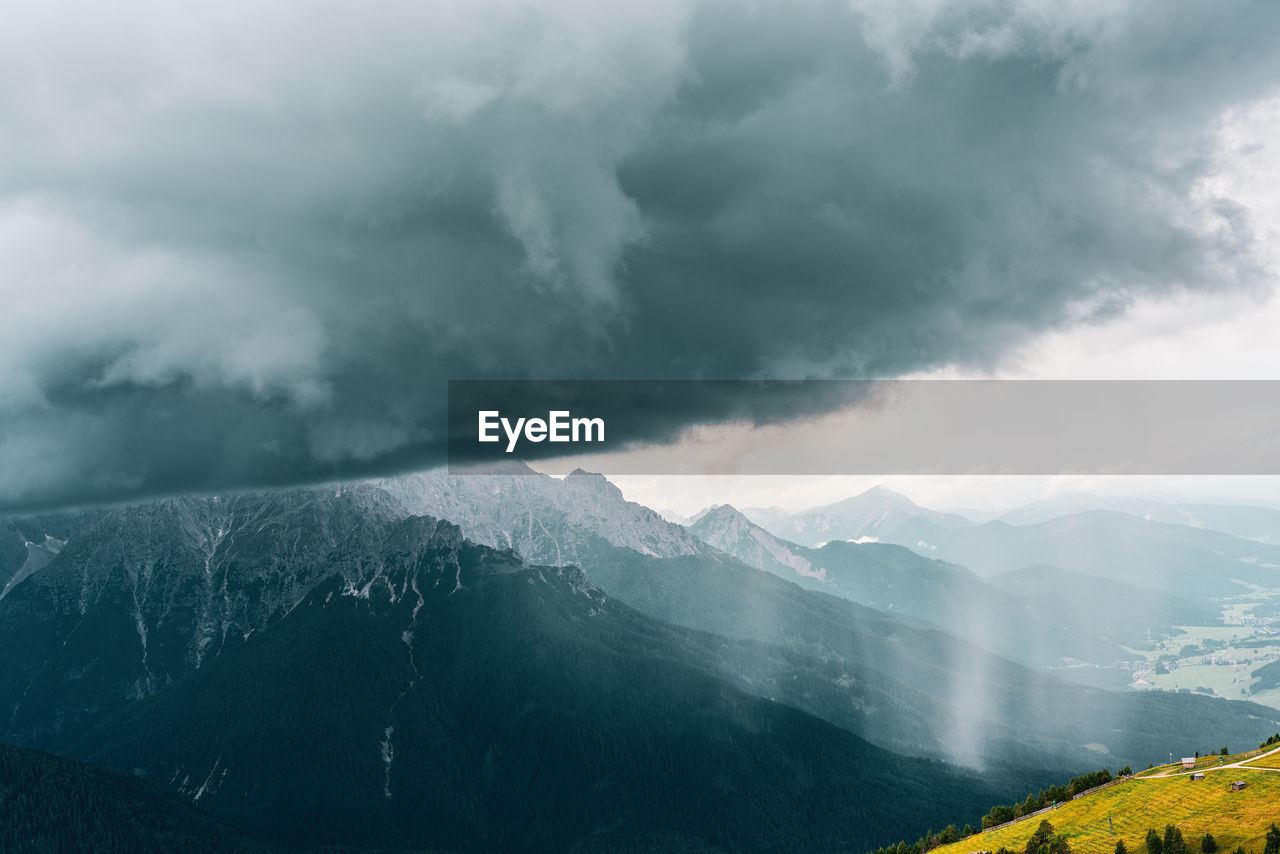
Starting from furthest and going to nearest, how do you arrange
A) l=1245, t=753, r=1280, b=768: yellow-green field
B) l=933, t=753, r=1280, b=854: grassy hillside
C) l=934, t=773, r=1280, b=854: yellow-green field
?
l=1245, t=753, r=1280, b=768: yellow-green field → l=933, t=753, r=1280, b=854: grassy hillside → l=934, t=773, r=1280, b=854: yellow-green field

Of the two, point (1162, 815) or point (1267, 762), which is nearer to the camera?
point (1162, 815)

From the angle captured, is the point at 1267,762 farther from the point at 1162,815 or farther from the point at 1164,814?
the point at 1162,815

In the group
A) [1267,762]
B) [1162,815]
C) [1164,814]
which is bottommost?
[1162,815]

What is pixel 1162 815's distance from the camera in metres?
162

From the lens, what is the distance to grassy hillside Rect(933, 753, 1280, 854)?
5728 inches

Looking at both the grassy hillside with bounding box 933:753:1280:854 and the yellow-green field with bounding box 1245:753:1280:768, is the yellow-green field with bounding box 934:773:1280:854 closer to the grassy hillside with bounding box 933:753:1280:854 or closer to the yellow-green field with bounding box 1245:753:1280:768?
the grassy hillside with bounding box 933:753:1280:854

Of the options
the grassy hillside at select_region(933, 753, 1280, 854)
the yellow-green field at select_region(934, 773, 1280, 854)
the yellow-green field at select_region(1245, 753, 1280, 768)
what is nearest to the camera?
the yellow-green field at select_region(934, 773, 1280, 854)

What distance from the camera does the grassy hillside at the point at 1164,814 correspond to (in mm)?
145500

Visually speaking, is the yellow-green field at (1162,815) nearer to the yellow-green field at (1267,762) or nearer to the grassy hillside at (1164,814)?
the grassy hillside at (1164,814)

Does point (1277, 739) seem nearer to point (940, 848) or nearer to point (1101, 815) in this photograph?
point (1101, 815)

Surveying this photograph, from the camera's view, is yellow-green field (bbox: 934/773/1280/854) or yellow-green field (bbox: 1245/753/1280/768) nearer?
yellow-green field (bbox: 934/773/1280/854)

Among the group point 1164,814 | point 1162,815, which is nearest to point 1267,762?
point 1164,814

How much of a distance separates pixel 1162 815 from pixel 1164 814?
19.9 inches

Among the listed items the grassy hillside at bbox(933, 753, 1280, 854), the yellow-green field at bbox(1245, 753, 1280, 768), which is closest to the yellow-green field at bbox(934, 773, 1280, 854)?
the grassy hillside at bbox(933, 753, 1280, 854)
